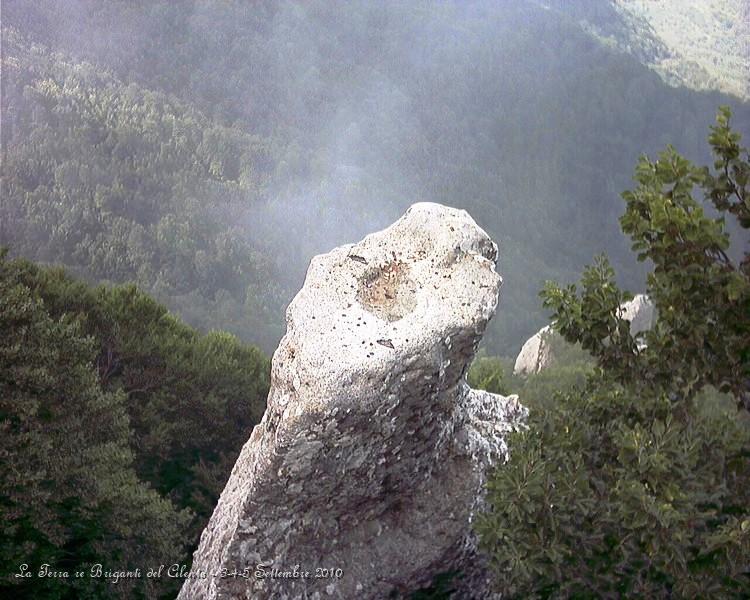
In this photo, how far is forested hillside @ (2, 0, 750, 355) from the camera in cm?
Result: 2538

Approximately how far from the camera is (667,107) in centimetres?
3809

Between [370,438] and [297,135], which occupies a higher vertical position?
[297,135]

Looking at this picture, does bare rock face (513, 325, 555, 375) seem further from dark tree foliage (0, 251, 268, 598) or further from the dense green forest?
dark tree foliage (0, 251, 268, 598)

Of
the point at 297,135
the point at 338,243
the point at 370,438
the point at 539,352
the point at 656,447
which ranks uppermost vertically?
the point at 297,135

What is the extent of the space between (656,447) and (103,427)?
8122 millimetres

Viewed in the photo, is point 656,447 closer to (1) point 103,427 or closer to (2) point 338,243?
(1) point 103,427

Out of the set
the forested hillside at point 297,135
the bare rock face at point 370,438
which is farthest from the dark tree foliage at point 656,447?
the forested hillside at point 297,135

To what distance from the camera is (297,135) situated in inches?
1441

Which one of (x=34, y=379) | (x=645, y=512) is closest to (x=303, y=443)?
(x=645, y=512)

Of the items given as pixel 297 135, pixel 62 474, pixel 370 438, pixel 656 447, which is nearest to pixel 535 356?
pixel 297 135

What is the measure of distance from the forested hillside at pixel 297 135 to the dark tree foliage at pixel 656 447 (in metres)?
19.6

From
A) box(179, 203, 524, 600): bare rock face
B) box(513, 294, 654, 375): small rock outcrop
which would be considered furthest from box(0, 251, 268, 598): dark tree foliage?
box(513, 294, 654, 375): small rock outcrop

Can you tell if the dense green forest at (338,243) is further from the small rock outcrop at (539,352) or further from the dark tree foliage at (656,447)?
the small rock outcrop at (539,352)

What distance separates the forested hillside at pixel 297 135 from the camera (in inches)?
999
